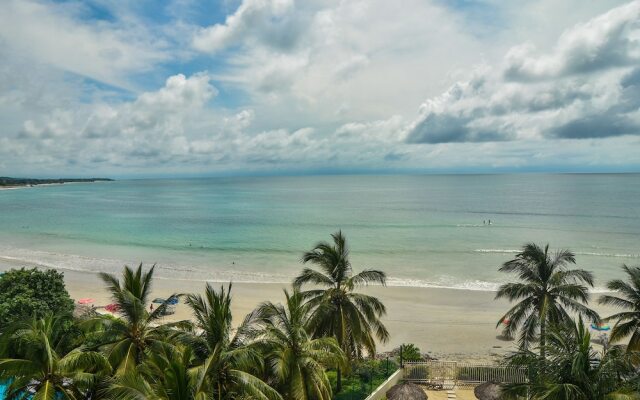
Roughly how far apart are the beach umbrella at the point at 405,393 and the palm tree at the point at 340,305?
156 cm

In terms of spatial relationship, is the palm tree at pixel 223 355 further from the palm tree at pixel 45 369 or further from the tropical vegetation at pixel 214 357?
the palm tree at pixel 45 369

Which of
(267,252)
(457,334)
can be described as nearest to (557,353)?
(457,334)

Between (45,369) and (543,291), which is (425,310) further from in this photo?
(45,369)

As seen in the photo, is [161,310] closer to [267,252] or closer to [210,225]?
[267,252]

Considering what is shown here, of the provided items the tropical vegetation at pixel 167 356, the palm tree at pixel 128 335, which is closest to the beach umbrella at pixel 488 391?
the tropical vegetation at pixel 167 356

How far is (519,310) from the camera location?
17.6 meters

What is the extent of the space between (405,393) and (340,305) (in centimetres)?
377

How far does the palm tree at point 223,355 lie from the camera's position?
977 centimetres

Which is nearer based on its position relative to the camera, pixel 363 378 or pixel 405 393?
pixel 405 393

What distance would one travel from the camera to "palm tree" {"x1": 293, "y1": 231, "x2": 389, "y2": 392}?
15.9 m

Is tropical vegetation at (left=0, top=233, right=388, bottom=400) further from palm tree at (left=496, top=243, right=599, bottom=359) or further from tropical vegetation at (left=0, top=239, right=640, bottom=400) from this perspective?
palm tree at (left=496, top=243, right=599, bottom=359)

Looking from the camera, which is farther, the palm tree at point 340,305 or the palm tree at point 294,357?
the palm tree at point 340,305

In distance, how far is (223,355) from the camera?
1010 centimetres

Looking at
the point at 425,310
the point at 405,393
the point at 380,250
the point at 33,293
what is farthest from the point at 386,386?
the point at 380,250
